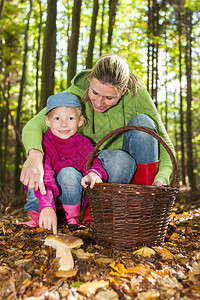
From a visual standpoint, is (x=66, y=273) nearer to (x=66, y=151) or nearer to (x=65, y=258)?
(x=65, y=258)

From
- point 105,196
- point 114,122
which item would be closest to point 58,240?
point 105,196

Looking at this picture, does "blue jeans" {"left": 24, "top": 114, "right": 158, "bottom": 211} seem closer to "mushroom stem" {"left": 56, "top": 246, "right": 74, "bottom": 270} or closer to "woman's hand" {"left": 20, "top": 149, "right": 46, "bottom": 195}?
"woman's hand" {"left": 20, "top": 149, "right": 46, "bottom": 195}

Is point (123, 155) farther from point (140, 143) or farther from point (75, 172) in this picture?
point (75, 172)

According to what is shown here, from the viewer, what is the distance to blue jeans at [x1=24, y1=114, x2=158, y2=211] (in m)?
2.18

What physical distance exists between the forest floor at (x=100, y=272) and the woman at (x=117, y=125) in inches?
18.0

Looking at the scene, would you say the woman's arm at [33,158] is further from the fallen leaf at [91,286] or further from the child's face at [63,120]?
the fallen leaf at [91,286]

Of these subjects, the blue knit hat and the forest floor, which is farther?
the blue knit hat

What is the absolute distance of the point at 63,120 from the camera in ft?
7.56

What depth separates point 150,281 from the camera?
1.44 m

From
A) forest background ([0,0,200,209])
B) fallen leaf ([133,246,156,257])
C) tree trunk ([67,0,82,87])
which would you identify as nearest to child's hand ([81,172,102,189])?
fallen leaf ([133,246,156,257])

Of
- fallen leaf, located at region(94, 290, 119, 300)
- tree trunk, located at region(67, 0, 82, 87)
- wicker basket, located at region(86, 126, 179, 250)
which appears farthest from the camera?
tree trunk, located at region(67, 0, 82, 87)

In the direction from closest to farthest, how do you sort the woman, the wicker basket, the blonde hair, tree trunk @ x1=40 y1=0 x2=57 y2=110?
1. the wicker basket
2. the woman
3. the blonde hair
4. tree trunk @ x1=40 y1=0 x2=57 y2=110

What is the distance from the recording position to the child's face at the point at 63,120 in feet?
7.55

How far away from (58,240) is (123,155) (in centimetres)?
95
